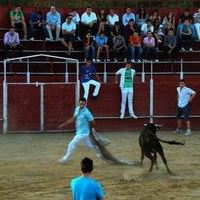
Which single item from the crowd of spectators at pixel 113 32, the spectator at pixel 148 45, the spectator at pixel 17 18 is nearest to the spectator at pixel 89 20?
the crowd of spectators at pixel 113 32

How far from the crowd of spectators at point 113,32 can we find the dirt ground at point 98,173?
5153 mm

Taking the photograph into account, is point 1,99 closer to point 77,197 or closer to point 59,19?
point 59,19

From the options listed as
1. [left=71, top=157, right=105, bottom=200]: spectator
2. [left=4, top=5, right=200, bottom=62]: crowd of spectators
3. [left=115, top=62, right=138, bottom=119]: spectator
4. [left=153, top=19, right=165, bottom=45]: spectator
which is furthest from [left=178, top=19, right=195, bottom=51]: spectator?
[left=71, top=157, right=105, bottom=200]: spectator

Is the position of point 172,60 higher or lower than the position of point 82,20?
lower

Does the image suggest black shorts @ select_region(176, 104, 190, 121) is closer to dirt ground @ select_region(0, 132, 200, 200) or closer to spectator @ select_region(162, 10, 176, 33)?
dirt ground @ select_region(0, 132, 200, 200)

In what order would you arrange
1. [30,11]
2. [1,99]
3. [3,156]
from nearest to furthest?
A: [3,156] < [1,99] < [30,11]

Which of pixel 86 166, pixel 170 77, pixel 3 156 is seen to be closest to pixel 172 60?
pixel 170 77

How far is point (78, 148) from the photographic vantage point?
14906 millimetres

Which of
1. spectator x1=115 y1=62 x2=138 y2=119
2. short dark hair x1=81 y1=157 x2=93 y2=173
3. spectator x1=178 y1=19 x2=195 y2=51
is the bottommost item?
short dark hair x1=81 y1=157 x2=93 y2=173

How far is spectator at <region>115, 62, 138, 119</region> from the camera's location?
18.2 m

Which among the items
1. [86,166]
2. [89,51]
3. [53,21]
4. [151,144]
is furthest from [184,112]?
[86,166]

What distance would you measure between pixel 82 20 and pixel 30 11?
93.8 inches

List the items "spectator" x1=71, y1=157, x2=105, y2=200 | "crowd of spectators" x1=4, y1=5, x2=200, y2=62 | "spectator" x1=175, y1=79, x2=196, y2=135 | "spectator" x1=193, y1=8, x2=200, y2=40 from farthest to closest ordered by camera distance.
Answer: "spectator" x1=193, y1=8, x2=200, y2=40 → "crowd of spectators" x1=4, y1=5, x2=200, y2=62 → "spectator" x1=175, y1=79, x2=196, y2=135 → "spectator" x1=71, y1=157, x2=105, y2=200

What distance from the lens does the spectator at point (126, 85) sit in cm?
1820
